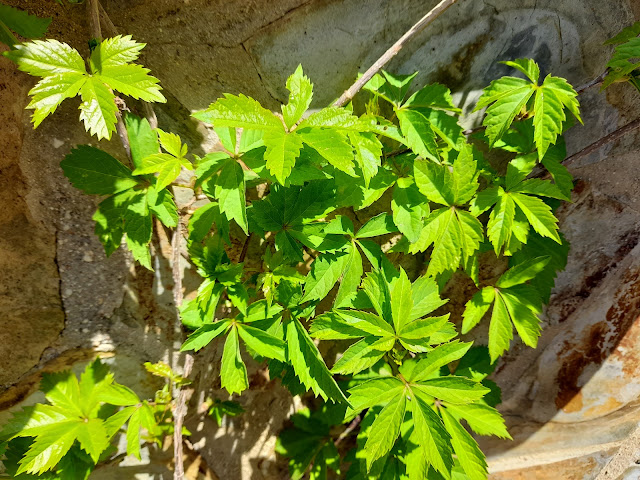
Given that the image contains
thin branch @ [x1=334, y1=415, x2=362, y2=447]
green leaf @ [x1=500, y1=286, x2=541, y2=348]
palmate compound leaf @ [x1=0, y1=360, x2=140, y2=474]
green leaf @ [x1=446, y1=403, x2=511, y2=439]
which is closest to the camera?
palmate compound leaf @ [x1=0, y1=360, x2=140, y2=474]

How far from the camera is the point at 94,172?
122 cm

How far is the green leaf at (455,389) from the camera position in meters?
1.14

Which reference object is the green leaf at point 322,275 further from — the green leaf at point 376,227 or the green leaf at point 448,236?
the green leaf at point 448,236

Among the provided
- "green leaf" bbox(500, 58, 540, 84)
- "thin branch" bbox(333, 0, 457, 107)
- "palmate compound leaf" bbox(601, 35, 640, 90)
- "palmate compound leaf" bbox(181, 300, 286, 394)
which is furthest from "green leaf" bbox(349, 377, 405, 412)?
"palmate compound leaf" bbox(601, 35, 640, 90)

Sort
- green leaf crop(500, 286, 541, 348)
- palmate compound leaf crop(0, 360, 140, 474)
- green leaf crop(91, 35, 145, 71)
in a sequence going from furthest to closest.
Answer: green leaf crop(500, 286, 541, 348) < palmate compound leaf crop(0, 360, 140, 474) < green leaf crop(91, 35, 145, 71)

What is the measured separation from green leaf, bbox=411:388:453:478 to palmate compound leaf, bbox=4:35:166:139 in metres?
1.14

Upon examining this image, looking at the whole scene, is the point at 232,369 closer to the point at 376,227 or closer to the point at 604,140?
the point at 376,227

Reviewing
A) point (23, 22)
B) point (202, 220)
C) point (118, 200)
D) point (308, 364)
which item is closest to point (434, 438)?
point (308, 364)

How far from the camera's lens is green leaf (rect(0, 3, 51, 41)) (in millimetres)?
996

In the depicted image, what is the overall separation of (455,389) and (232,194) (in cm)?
88

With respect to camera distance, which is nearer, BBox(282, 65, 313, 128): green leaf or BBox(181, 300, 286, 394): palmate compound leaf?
BBox(282, 65, 313, 128): green leaf

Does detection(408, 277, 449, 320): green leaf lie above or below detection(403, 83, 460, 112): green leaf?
below

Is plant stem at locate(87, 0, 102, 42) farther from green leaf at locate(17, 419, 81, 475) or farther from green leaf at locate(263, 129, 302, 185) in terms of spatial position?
green leaf at locate(17, 419, 81, 475)

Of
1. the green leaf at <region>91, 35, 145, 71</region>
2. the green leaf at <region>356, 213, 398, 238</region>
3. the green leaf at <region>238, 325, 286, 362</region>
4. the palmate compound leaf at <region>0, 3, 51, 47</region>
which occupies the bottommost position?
the green leaf at <region>238, 325, 286, 362</region>
